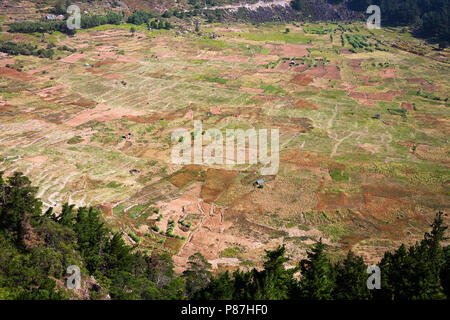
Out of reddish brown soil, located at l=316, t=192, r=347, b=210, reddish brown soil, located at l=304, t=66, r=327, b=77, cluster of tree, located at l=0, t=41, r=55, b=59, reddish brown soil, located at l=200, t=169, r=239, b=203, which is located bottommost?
reddish brown soil, located at l=316, t=192, r=347, b=210

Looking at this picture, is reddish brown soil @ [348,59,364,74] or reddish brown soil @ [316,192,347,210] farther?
reddish brown soil @ [348,59,364,74]

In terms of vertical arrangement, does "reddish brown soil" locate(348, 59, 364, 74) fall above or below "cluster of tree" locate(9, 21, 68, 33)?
below

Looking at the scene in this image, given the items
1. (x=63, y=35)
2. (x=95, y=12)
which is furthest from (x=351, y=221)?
(x=95, y=12)

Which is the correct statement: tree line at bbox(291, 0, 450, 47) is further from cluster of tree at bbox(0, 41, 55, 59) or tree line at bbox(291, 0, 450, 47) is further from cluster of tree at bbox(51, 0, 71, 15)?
cluster of tree at bbox(0, 41, 55, 59)
